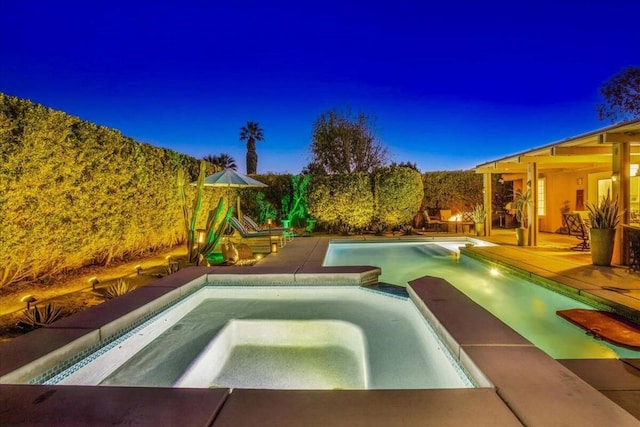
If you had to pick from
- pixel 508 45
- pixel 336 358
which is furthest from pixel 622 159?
pixel 508 45

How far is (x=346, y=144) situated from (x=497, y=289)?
15056 millimetres

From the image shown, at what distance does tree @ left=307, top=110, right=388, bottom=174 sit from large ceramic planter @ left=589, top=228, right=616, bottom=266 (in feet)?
46.4

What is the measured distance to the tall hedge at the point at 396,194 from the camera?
1378 cm

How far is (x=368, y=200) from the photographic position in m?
13.9

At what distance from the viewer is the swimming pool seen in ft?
10.7

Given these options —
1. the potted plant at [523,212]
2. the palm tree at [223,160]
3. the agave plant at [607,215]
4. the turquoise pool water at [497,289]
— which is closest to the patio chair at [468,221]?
the turquoise pool water at [497,289]

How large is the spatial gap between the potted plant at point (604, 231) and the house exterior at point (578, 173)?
359 millimetres

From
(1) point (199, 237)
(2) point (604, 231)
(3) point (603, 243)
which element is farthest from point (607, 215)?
(1) point (199, 237)

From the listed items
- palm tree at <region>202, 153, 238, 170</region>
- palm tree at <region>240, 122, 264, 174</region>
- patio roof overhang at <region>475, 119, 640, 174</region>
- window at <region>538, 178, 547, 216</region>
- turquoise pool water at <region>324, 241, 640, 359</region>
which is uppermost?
palm tree at <region>240, 122, 264, 174</region>

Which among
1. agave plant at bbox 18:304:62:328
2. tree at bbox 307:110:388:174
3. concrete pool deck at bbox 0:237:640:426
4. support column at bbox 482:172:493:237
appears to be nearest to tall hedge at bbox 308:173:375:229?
support column at bbox 482:172:493:237

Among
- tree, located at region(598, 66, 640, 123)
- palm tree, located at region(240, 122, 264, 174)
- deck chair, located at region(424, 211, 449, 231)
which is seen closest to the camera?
deck chair, located at region(424, 211, 449, 231)

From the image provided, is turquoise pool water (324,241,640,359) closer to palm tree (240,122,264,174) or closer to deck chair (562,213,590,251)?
deck chair (562,213,590,251)

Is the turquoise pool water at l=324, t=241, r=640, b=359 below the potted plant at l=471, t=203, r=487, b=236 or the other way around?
below

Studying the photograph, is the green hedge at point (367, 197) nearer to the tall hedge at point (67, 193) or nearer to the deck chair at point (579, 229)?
the deck chair at point (579, 229)
